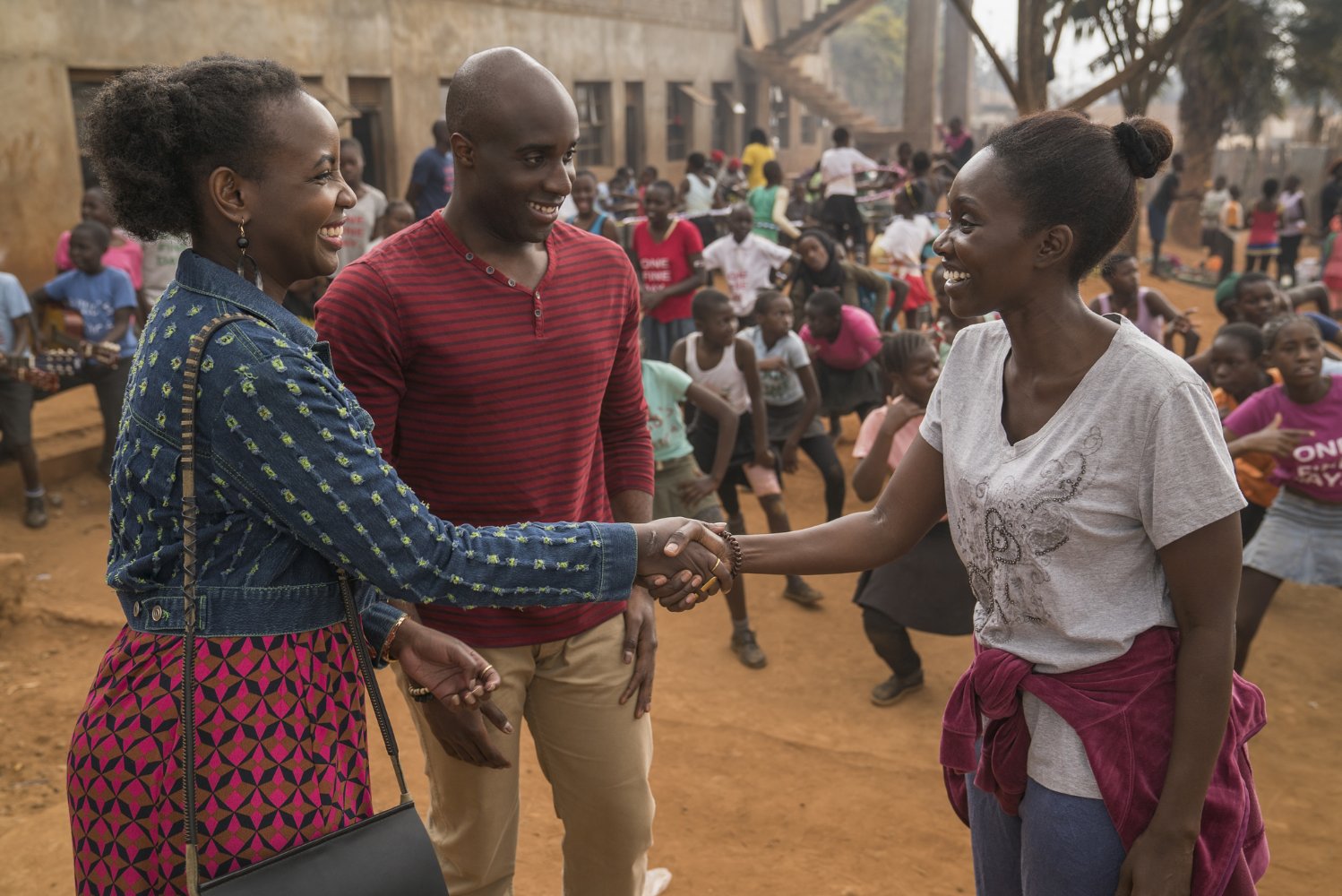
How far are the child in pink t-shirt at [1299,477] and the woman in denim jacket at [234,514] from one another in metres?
3.77

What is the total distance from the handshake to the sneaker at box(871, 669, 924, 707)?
9.08 ft

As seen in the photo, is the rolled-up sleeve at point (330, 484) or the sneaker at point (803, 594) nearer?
the rolled-up sleeve at point (330, 484)

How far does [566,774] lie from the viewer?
2.63m

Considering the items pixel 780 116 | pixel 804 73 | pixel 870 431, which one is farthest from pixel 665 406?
pixel 780 116

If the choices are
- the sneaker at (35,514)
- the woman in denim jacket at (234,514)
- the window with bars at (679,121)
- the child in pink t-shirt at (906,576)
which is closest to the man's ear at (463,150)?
the woman in denim jacket at (234,514)

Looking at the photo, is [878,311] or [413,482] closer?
[413,482]

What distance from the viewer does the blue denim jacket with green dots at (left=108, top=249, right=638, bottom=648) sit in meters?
1.68

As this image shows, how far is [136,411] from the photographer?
173 centimetres

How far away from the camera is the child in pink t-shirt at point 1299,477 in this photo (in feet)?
14.8

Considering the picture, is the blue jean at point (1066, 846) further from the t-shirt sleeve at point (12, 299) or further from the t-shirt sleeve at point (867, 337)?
the t-shirt sleeve at point (12, 299)

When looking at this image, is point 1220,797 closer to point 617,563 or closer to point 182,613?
point 617,563

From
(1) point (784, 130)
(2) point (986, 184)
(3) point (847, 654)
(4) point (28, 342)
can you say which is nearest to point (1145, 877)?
(2) point (986, 184)

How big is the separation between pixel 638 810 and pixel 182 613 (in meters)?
1.29

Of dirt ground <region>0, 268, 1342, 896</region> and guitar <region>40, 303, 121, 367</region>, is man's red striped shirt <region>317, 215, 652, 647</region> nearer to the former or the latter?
dirt ground <region>0, 268, 1342, 896</region>
